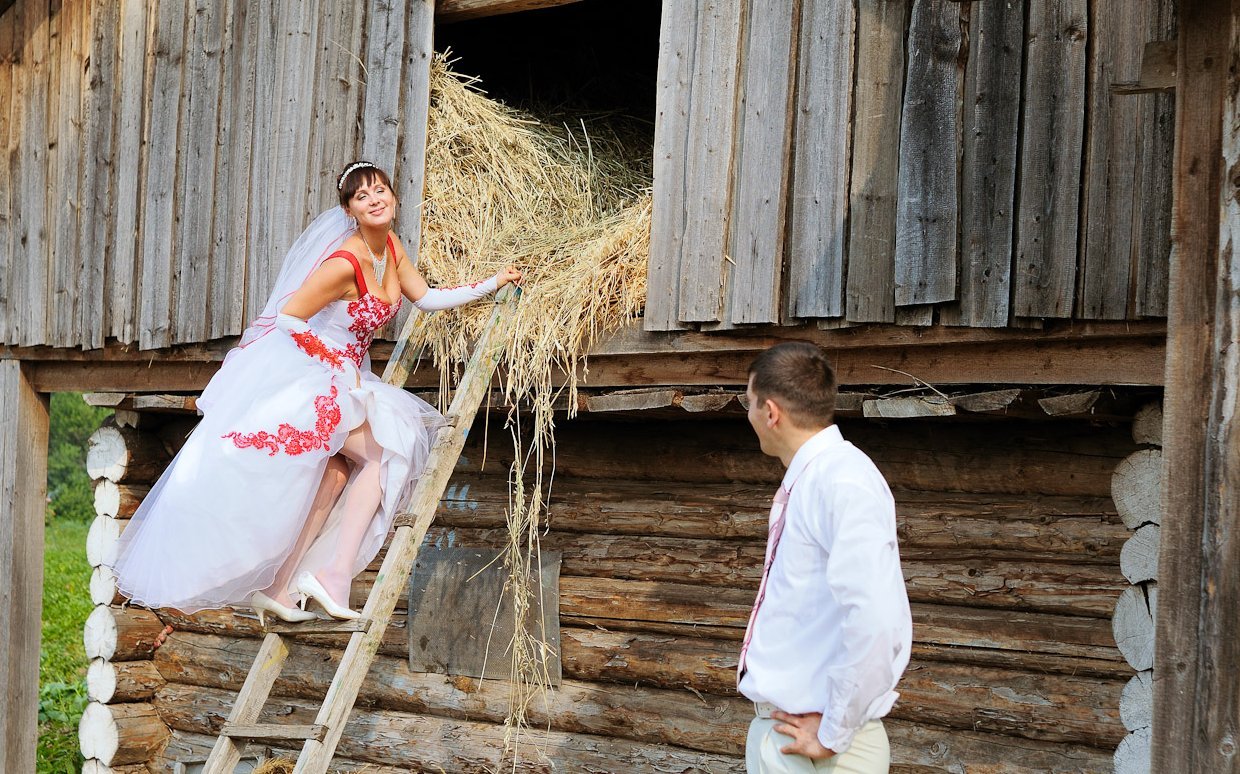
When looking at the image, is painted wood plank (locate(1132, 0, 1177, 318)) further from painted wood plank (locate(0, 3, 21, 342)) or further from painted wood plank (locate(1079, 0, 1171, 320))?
painted wood plank (locate(0, 3, 21, 342))

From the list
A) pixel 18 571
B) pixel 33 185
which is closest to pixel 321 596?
pixel 18 571

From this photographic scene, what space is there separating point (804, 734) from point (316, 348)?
279cm

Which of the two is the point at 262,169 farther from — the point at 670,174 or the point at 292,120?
the point at 670,174

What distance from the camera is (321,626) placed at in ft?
15.6

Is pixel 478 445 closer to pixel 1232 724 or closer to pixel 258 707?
pixel 258 707

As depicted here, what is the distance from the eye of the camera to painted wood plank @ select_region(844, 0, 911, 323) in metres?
4.75

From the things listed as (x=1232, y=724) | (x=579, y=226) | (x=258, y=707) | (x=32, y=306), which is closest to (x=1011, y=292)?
(x=1232, y=724)

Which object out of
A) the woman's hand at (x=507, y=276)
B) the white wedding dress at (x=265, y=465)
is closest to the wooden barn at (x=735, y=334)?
the woman's hand at (x=507, y=276)

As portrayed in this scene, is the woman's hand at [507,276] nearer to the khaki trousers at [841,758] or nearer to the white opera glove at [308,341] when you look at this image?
the white opera glove at [308,341]

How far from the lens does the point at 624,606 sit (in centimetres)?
620

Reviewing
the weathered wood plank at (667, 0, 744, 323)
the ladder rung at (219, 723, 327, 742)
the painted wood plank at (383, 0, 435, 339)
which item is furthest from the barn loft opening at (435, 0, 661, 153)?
the ladder rung at (219, 723, 327, 742)

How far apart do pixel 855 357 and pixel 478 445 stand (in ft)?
8.23

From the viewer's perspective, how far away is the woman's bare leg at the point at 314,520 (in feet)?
16.3

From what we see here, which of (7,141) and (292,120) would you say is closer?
(292,120)
